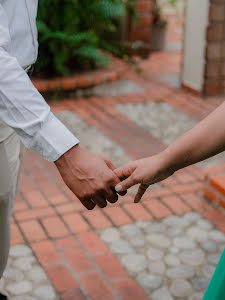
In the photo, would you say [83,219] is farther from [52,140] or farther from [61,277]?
[52,140]

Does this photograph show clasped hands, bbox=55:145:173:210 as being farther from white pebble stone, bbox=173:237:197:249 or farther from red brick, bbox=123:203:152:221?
red brick, bbox=123:203:152:221

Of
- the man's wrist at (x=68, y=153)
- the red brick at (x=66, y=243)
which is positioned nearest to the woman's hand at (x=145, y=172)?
the man's wrist at (x=68, y=153)

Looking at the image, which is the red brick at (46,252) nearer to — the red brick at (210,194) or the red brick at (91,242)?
the red brick at (91,242)

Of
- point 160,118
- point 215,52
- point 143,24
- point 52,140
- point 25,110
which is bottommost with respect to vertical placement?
point 160,118

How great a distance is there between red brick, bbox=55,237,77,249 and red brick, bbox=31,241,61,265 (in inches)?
1.9

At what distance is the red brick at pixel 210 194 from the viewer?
368cm

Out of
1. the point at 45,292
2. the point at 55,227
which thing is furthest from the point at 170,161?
the point at 55,227

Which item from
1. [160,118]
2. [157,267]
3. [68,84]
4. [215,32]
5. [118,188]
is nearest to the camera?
[118,188]

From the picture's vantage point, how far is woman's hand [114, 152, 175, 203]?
1.87 m

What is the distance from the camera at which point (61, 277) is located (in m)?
2.88

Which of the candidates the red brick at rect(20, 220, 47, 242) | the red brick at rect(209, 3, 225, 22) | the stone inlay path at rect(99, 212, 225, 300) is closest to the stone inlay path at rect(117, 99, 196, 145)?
the red brick at rect(209, 3, 225, 22)

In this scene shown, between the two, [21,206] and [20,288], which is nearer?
[20,288]

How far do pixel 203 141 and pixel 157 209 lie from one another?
203cm

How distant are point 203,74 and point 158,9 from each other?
2.83 m
